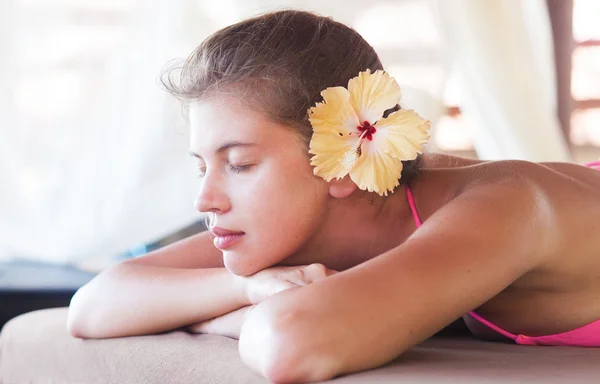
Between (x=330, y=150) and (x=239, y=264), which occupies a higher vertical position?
(x=330, y=150)

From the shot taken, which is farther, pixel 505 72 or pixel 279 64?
pixel 505 72

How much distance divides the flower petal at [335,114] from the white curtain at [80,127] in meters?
1.12

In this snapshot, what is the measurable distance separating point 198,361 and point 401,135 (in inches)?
18.4

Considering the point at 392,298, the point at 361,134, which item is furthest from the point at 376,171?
the point at 392,298

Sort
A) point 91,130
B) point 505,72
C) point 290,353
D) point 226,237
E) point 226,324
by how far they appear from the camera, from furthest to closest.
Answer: point 505,72
point 91,130
point 226,324
point 226,237
point 290,353

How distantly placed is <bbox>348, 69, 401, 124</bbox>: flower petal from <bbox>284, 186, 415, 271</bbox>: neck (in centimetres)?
19

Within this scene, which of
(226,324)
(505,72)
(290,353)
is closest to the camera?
(290,353)

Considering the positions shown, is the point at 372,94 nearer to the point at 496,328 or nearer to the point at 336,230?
the point at 336,230

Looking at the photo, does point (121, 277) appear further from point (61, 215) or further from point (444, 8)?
point (444, 8)

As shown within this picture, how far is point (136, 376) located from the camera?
1333 mm

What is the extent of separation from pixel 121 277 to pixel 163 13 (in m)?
1.05

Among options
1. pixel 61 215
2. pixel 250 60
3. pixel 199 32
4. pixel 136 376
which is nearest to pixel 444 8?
pixel 199 32

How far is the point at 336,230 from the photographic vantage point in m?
1.48

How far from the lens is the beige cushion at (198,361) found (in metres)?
1.07
